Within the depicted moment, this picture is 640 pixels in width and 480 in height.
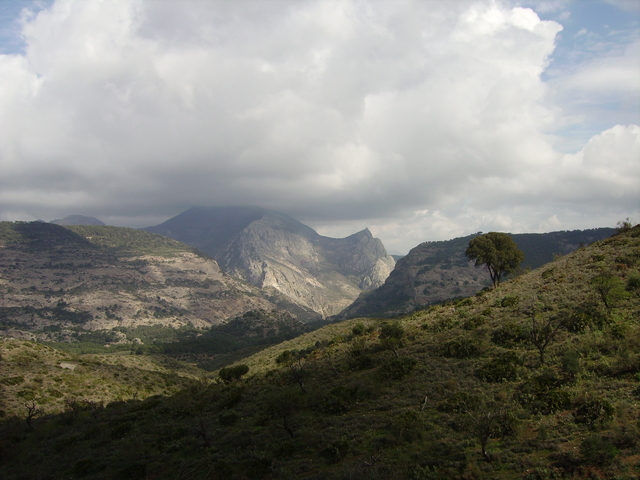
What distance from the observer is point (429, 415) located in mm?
22578

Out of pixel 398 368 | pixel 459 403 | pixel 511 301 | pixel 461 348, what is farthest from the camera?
pixel 511 301

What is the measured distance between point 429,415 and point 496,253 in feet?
209

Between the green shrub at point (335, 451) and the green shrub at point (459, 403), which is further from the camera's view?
the green shrub at point (459, 403)

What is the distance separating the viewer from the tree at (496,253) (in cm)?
7550

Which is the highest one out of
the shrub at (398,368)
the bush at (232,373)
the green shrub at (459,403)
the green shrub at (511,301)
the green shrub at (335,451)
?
the green shrub at (511,301)

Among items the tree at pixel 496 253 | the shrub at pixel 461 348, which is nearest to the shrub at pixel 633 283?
the shrub at pixel 461 348

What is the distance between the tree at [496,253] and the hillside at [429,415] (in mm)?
28257

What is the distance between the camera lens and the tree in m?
75.5

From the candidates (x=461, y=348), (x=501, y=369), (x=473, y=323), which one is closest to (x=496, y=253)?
(x=473, y=323)

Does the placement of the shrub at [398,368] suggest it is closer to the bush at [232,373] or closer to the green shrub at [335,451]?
the green shrub at [335,451]

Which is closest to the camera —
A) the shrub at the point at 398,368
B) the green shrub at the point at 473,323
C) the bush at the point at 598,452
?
the bush at the point at 598,452

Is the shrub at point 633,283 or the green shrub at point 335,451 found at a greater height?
the shrub at point 633,283

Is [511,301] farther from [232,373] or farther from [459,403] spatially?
[232,373]

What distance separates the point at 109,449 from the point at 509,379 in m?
38.3
